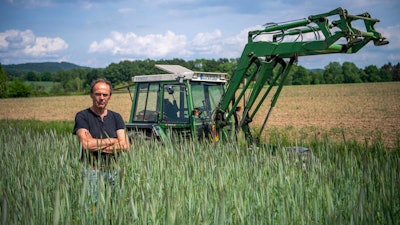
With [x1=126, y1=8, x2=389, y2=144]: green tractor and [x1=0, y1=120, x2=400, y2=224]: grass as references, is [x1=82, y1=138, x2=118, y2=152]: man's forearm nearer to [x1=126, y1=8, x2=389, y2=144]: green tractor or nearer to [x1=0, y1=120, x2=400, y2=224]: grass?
[x1=0, y1=120, x2=400, y2=224]: grass

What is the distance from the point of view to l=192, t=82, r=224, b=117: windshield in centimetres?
781

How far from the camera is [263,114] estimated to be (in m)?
24.0

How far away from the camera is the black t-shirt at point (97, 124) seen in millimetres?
3900

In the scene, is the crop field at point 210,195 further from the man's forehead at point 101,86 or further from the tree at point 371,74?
the tree at point 371,74

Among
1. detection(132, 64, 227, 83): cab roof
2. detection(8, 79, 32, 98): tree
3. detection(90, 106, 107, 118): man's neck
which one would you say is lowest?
detection(8, 79, 32, 98): tree

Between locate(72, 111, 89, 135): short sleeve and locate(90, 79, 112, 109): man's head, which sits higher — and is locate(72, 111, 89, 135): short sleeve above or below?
below

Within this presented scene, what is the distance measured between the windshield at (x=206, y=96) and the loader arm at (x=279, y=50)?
9.2 inches

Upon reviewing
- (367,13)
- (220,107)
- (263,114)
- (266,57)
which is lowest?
(263,114)

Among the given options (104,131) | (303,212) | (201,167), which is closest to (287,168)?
(201,167)

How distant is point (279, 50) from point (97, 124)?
13.4ft

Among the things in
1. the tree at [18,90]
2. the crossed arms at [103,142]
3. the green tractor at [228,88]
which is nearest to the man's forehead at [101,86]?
the crossed arms at [103,142]

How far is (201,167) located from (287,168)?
2.36 feet

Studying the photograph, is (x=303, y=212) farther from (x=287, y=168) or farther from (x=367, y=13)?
(x=367, y=13)

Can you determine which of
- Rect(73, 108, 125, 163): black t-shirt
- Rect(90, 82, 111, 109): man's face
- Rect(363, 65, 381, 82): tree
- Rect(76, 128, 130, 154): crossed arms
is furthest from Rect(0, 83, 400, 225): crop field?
Rect(363, 65, 381, 82): tree
